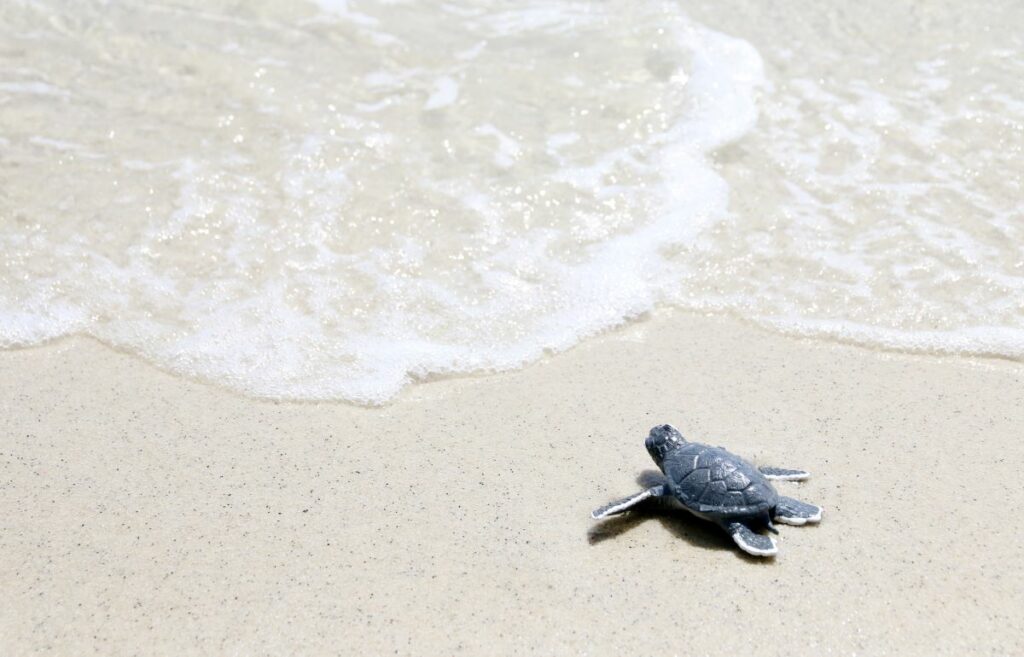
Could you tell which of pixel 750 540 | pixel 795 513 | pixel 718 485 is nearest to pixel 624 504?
pixel 718 485

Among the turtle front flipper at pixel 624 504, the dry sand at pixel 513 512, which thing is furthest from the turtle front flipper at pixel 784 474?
the turtle front flipper at pixel 624 504

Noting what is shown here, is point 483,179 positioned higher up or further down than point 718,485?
further down

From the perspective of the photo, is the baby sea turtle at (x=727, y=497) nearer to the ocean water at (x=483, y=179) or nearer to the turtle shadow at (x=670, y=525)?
the turtle shadow at (x=670, y=525)

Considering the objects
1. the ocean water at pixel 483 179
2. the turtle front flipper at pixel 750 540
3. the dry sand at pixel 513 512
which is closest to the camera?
the dry sand at pixel 513 512

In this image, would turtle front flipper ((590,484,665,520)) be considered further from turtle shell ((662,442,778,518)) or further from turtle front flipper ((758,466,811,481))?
turtle front flipper ((758,466,811,481))

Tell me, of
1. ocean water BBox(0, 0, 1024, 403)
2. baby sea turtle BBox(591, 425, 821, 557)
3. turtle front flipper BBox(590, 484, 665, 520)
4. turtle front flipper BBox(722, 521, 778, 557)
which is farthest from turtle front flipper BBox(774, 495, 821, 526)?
ocean water BBox(0, 0, 1024, 403)

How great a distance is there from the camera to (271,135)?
20.2ft

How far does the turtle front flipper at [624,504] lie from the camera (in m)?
3.33

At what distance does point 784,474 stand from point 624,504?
2.34 feet

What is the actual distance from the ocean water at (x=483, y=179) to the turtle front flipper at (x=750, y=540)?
154cm

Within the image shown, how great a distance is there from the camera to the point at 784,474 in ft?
11.7

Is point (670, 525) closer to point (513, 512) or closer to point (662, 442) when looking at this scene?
point (662, 442)

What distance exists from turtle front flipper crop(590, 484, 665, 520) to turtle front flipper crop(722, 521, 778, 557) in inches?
10.7

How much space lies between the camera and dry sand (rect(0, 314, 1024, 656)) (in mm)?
2979
